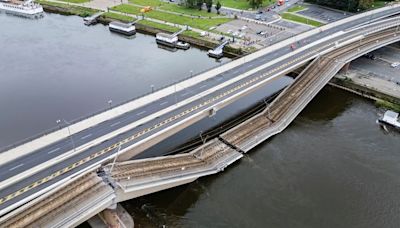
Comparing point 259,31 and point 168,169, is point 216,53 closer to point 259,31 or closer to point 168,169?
point 259,31

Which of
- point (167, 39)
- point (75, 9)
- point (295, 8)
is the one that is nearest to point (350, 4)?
point (295, 8)

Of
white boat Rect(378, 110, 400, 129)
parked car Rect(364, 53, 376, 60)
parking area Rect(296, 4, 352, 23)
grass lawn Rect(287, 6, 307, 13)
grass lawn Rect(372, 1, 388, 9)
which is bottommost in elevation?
white boat Rect(378, 110, 400, 129)

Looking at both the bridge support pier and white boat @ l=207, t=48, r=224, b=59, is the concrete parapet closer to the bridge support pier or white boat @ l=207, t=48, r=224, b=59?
the bridge support pier

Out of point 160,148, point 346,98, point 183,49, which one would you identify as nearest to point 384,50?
point 346,98

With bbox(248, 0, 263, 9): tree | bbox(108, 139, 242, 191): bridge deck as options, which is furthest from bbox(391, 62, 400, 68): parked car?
bbox(108, 139, 242, 191): bridge deck

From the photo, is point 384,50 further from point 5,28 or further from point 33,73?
point 5,28
